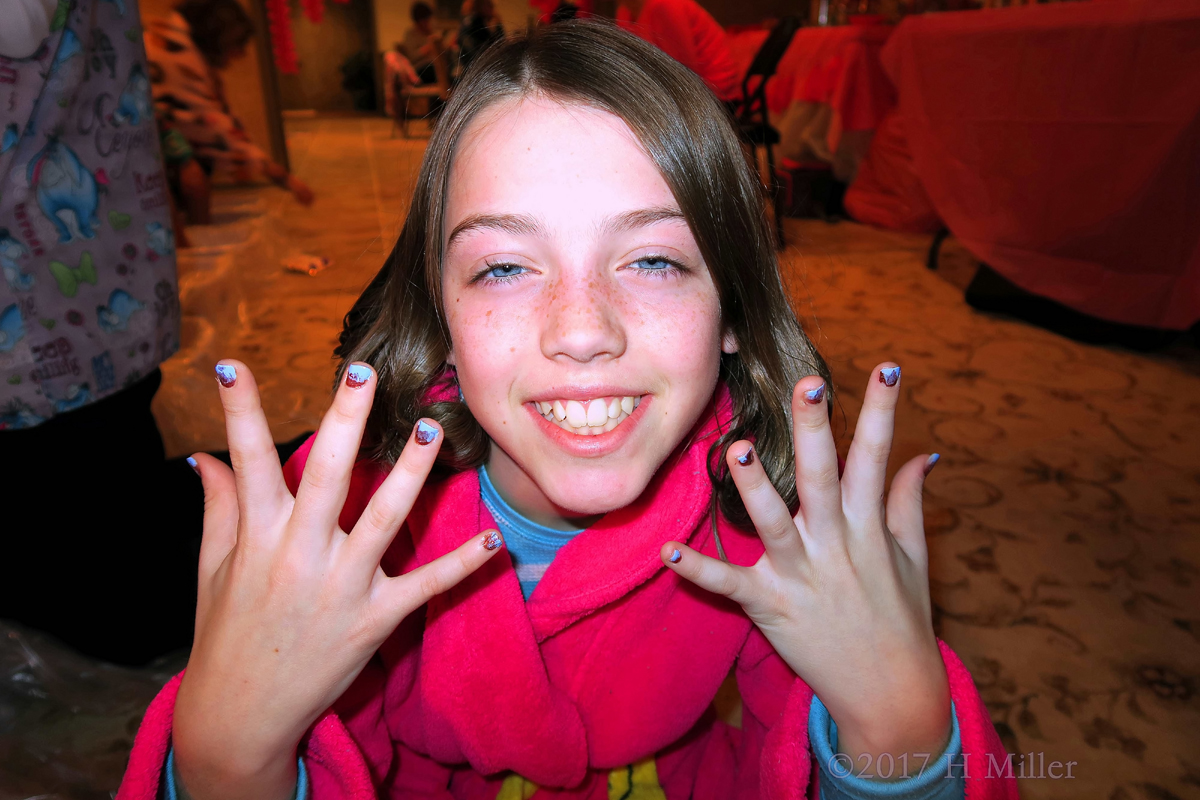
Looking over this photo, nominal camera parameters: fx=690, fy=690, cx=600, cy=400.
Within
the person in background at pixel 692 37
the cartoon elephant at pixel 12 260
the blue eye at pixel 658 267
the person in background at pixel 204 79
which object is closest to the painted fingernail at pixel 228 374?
the blue eye at pixel 658 267

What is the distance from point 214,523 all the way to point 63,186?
70cm

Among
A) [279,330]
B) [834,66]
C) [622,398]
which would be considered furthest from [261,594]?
[834,66]

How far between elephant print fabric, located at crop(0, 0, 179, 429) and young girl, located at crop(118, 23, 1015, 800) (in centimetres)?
48

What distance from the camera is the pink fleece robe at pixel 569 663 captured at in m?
0.66

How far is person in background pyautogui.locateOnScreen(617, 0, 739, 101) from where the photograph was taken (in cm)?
287

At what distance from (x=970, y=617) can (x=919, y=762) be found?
77 cm

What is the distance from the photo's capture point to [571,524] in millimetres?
787

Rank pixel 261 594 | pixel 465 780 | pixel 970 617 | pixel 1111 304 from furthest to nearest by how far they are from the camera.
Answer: pixel 1111 304
pixel 970 617
pixel 465 780
pixel 261 594

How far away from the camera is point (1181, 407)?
6.24 feet

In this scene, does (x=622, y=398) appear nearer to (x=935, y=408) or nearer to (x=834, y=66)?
(x=935, y=408)

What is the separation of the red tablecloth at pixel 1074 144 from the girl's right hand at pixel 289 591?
2.44m

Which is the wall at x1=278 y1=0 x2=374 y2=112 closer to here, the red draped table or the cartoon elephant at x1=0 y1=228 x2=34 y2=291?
the red draped table

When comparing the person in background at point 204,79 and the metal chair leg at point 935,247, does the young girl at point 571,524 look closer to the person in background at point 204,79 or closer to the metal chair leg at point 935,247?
the person in background at point 204,79

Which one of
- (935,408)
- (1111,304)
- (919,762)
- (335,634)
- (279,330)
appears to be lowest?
(279,330)
